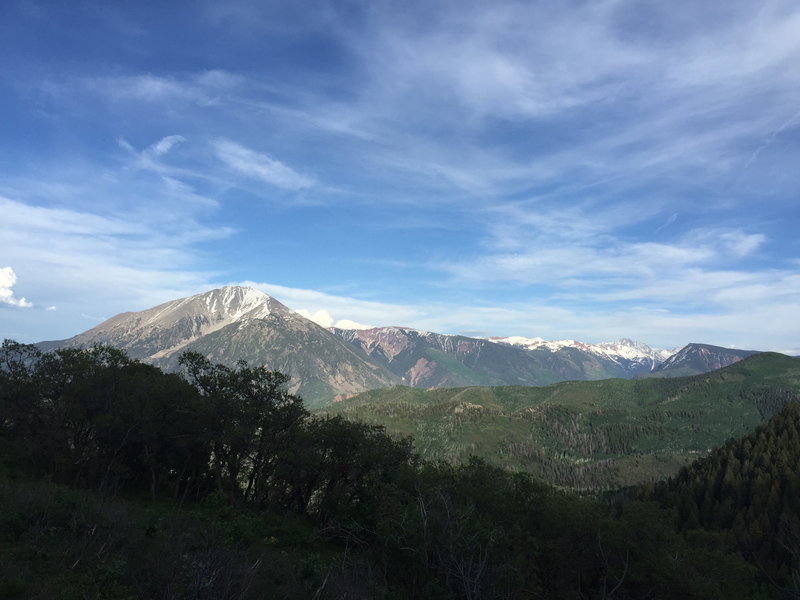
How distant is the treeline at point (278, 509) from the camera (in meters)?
27.0

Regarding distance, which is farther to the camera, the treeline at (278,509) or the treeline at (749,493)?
the treeline at (749,493)

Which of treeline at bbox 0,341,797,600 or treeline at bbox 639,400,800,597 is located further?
treeline at bbox 639,400,800,597

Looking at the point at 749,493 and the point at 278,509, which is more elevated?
the point at 278,509

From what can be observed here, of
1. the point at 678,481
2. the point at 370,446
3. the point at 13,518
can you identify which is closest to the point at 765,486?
the point at 678,481

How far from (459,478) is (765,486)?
527ft

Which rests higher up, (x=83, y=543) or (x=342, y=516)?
(x=83, y=543)

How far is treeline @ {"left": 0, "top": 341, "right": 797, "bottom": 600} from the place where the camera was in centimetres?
2697

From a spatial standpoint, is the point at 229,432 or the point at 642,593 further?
the point at 229,432

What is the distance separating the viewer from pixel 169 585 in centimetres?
2086

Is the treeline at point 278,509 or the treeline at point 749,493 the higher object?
the treeline at point 278,509

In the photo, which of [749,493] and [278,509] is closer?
[278,509]

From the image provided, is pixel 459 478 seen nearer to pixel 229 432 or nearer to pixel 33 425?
pixel 229 432

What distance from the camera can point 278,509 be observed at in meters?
59.2

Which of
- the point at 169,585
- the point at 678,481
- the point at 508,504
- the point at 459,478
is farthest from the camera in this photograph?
the point at 678,481
